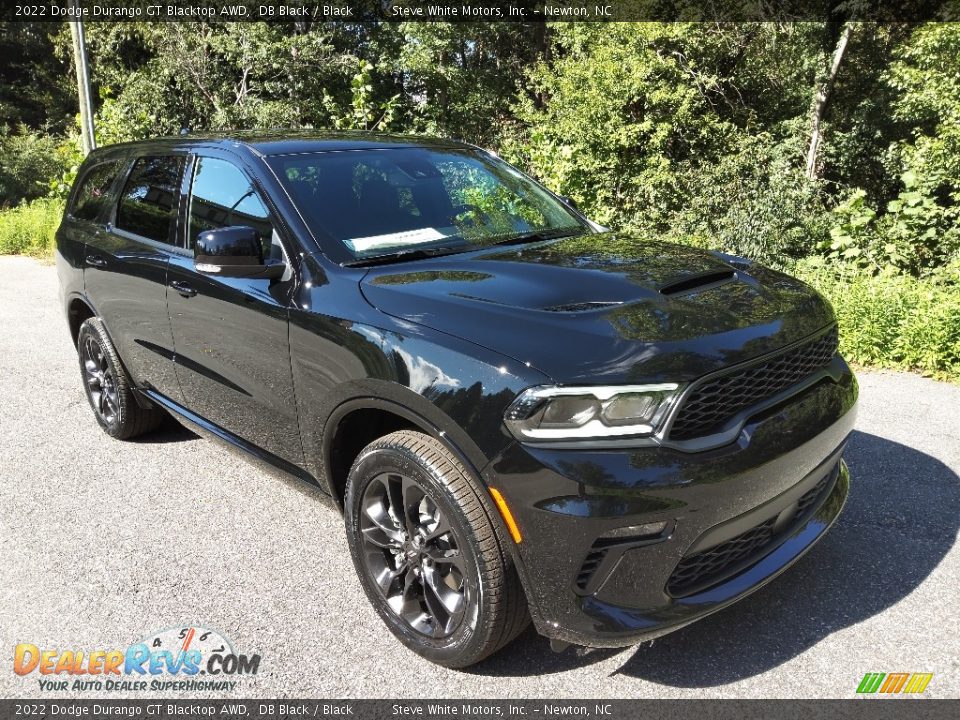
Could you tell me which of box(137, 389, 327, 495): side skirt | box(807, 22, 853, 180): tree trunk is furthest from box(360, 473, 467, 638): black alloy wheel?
box(807, 22, 853, 180): tree trunk

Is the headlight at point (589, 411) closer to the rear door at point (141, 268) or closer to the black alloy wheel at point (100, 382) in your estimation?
the rear door at point (141, 268)

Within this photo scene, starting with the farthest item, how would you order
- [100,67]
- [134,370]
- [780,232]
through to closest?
[100,67] → [780,232] → [134,370]

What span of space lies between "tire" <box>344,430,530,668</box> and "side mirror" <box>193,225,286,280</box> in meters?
0.88

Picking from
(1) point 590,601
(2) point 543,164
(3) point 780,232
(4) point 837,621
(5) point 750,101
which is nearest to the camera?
(1) point 590,601

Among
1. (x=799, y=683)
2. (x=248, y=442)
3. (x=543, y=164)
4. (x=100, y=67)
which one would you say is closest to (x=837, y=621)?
(x=799, y=683)

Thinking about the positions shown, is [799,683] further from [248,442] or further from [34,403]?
[34,403]

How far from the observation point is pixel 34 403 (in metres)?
5.71

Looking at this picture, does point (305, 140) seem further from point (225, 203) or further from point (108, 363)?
point (108, 363)

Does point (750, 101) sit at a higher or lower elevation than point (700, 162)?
higher

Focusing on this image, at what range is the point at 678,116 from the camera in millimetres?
15383

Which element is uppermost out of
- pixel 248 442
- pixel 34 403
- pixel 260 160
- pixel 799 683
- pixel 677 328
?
pixel 260 160

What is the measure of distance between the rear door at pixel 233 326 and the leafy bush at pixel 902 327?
15.3 ft

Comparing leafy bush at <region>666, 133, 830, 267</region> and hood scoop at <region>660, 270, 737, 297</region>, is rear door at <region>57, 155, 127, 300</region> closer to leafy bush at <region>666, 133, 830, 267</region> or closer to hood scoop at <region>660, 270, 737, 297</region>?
hood scoop at <region>660, 270, 737, 297</region>

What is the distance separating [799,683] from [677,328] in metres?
1.22
